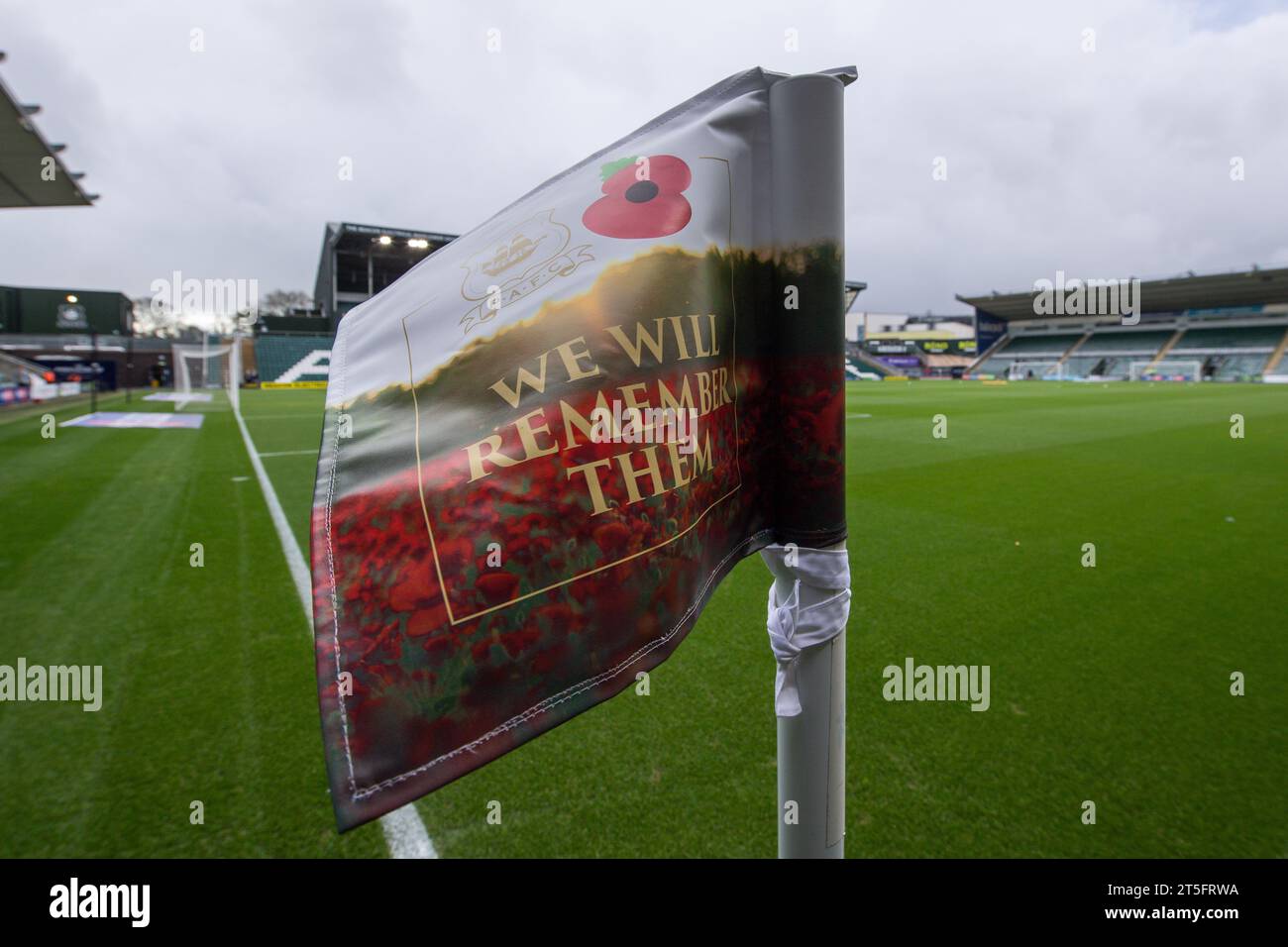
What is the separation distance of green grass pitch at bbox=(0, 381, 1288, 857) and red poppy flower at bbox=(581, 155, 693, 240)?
1876 mm

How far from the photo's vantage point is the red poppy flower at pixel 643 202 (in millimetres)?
885

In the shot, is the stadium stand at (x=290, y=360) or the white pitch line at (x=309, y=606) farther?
the stadium stand at (x=290, y=360)

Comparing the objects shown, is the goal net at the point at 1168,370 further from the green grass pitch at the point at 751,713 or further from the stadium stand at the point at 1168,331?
the green grass pitch at the point at 751,713

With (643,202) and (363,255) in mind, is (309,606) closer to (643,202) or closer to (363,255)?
(643,202)

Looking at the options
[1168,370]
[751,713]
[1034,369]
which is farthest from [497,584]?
[1034,369]

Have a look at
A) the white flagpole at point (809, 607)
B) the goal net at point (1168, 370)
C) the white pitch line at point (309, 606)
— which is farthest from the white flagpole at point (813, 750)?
the goal net at point (1168, 370)

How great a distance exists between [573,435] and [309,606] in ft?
15.0

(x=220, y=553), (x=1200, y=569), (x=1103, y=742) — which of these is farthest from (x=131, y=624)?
(x=1200, y=569)

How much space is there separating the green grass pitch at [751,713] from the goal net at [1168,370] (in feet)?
171

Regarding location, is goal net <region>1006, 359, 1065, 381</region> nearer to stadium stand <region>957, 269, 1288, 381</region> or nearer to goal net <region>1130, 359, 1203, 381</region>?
stadium stand <region>957, 269, 1288, 381</region>

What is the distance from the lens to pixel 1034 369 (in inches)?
2217

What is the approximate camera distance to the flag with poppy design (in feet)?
2.28
